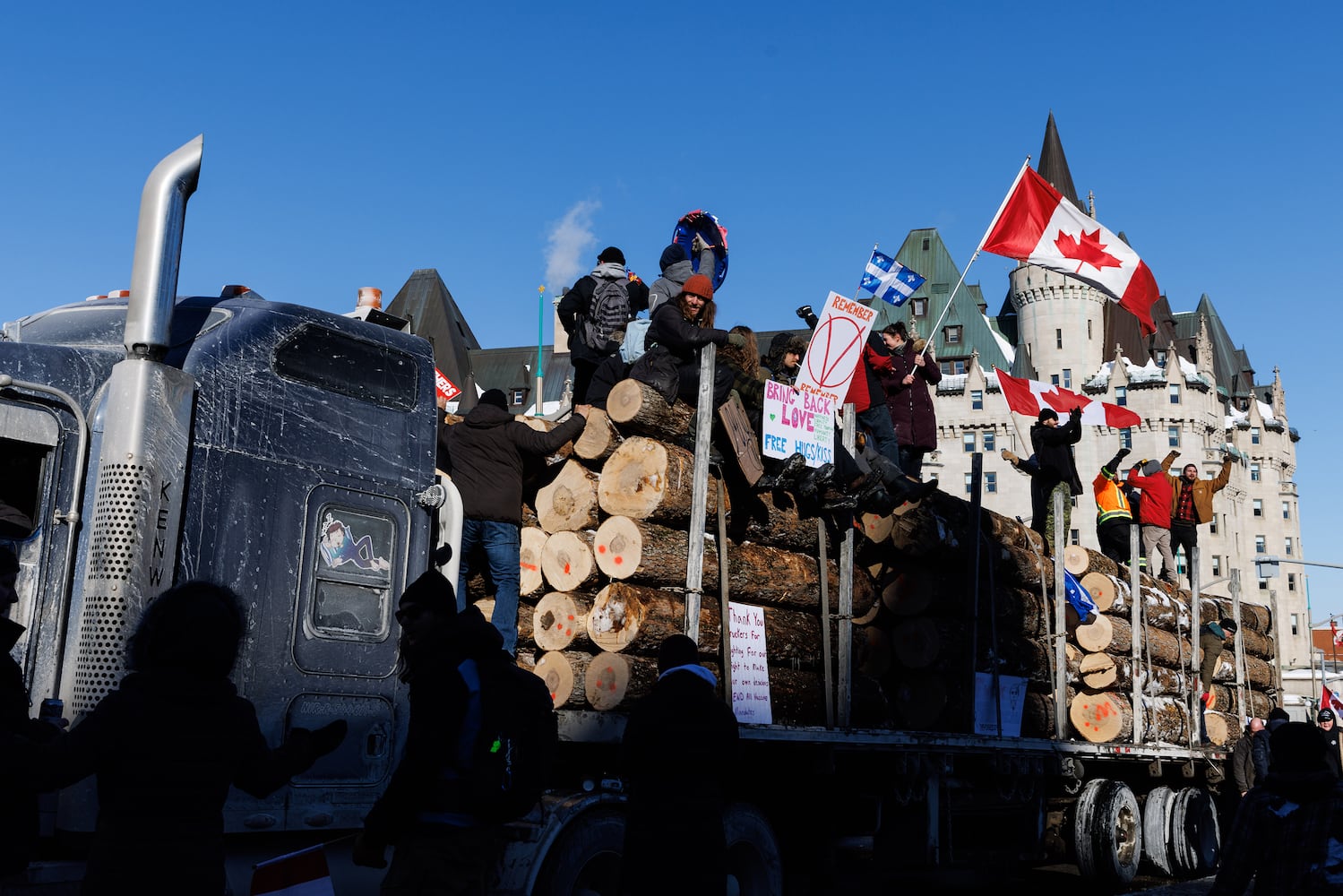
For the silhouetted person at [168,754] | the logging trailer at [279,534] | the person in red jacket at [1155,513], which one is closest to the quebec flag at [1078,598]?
→ the person in red jacket at [1155,513]

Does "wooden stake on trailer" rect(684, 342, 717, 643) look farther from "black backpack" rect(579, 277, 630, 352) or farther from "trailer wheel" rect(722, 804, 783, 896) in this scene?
"black backpack" rect(579, 277, 630, 352)

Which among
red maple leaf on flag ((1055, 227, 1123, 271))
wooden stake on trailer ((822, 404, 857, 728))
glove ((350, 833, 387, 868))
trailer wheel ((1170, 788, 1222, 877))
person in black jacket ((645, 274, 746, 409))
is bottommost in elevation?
trailer wheel ((1170, 788, 1222, 877))

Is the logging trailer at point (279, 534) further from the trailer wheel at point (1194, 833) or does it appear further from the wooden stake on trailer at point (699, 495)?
the trailer wheel at point (1194, 833)

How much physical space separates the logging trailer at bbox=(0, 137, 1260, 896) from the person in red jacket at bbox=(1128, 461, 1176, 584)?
9.13 metres

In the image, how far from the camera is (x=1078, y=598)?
12.4m

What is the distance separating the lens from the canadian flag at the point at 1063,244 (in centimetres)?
1447

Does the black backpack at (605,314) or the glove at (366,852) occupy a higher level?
the black backpack at (605,314)

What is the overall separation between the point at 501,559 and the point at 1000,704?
4921mm

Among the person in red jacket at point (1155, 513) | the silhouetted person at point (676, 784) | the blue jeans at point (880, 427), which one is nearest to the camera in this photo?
the silhouetted person at point (676, 784)

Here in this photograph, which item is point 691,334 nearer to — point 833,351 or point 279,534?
point 833,351

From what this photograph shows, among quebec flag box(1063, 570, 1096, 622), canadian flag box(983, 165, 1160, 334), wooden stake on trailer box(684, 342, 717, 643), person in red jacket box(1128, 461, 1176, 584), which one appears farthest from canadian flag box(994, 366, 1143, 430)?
wooden stake on trailer box(684, 342, 717, 643)

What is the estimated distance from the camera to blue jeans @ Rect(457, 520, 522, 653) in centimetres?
691

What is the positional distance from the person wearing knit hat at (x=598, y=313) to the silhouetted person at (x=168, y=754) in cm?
567

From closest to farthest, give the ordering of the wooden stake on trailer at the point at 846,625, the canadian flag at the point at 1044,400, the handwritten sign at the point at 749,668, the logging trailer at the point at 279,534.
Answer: the logging trailer at the point at 279,534 < the handwritten sign at the point at 749,668 < the wooden stake on trailer at the point at 846,625 < the canadian flag at the point at 1044,400
